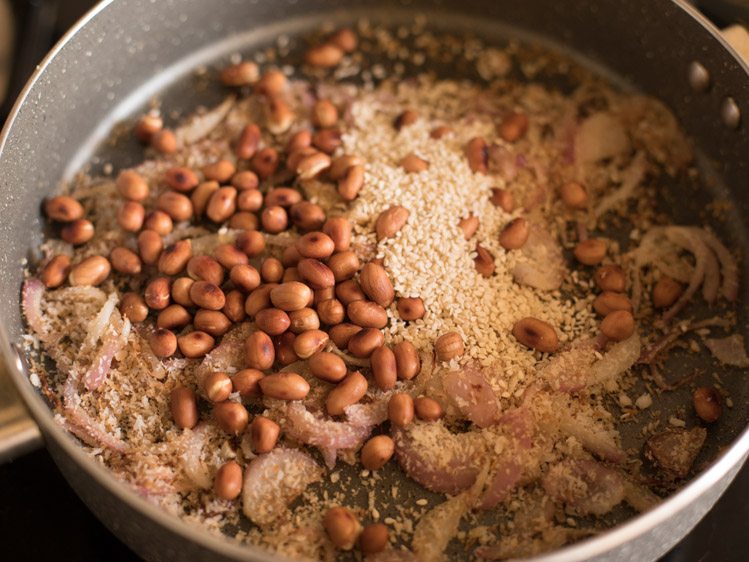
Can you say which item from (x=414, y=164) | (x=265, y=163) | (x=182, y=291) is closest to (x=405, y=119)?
(x=414, y=164)

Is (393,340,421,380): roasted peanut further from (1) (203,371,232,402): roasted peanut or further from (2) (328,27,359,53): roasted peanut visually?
(2) (328,27,359,53): roasted peanut

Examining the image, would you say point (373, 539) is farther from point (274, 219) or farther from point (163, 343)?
point (274, 219)

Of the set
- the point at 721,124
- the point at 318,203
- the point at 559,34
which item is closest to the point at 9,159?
the point at 318,203

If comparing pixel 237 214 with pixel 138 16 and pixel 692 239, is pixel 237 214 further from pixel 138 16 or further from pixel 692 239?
pixel 692 239

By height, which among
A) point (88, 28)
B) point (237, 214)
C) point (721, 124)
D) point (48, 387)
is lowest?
point (48, 387)

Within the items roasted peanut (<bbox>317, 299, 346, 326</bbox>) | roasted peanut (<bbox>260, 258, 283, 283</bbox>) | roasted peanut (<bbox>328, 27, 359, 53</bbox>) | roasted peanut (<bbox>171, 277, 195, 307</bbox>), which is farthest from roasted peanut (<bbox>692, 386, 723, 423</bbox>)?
roasted peanut (<bbox>328, 27, 359, 53</bbox>)

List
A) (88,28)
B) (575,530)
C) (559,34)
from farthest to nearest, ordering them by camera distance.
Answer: (559,34)
(88,28)
(575,530)
